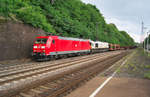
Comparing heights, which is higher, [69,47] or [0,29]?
[0,29]

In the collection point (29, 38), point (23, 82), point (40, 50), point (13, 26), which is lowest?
point (23, 82)

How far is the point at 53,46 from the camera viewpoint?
55.1 feet

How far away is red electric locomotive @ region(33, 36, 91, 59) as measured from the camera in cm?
1573

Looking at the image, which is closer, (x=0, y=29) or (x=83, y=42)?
(x=0, y=29)

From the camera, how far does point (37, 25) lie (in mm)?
19641

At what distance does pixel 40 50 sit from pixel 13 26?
422cm

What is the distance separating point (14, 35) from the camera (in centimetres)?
1580

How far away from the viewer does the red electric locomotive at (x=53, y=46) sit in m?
15.7

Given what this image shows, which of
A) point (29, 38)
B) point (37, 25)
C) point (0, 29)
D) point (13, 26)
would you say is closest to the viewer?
point (0, 29)

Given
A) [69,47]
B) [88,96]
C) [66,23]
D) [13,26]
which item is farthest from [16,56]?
[66,23]

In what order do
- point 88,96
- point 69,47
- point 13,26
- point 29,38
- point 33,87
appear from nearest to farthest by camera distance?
point 88,96 < point 33,87 < point 13,26 < point 29,38 < point 69,47

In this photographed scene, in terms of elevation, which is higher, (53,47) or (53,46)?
(53,46)

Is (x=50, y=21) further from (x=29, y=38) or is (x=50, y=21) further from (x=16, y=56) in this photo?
(x=16, y=56)

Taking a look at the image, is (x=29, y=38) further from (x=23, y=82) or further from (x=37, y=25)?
(x=23, y=82)
